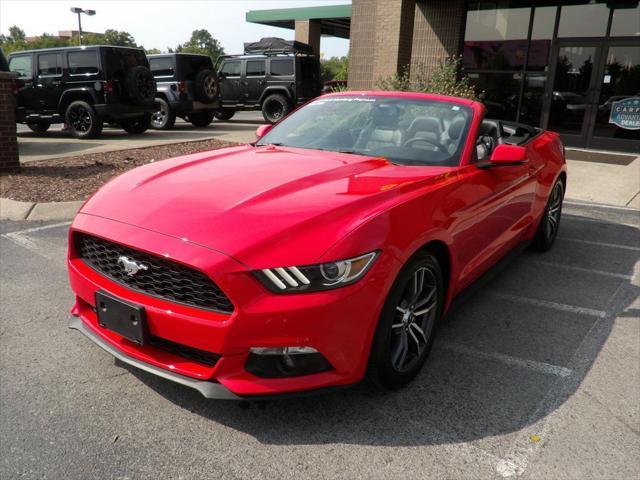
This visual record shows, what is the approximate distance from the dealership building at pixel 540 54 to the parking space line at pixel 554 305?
10.5 m

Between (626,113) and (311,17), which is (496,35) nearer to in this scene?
(626,113)

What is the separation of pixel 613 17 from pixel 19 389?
14.2 metres

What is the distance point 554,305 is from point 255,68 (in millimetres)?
16074

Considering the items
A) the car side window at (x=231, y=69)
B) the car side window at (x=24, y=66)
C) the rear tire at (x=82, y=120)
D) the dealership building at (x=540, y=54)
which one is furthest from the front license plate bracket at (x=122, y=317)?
the car side window at (x=231, y=69)

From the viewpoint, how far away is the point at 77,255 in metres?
2.95

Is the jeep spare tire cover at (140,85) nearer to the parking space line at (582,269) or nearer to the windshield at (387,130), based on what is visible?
the windshield at (387,130)

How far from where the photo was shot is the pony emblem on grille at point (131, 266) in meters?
2.50

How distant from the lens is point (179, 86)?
1565cm

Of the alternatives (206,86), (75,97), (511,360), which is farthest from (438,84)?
(511,360)

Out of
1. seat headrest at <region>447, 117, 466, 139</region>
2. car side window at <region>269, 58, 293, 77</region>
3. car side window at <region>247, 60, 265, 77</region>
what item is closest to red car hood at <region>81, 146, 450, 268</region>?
seat headrest at <region>447, 117, 466, 139</region>

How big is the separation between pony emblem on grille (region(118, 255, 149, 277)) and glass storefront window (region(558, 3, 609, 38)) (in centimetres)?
1356

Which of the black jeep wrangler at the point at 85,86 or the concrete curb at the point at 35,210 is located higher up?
the black jeep wrangler at the point at 85,86

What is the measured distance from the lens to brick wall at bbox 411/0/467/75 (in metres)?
14.3

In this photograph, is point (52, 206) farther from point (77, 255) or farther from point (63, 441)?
point (63, 441)
